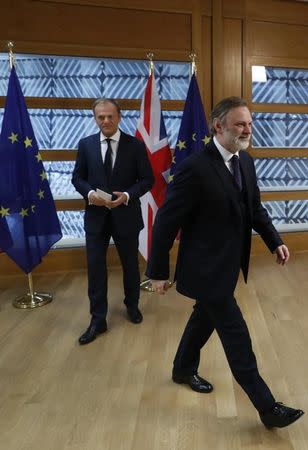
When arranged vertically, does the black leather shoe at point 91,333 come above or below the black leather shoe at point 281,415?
below

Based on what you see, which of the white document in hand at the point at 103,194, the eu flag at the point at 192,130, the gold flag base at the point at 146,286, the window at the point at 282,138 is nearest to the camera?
the white document in hand at the point at 103,194

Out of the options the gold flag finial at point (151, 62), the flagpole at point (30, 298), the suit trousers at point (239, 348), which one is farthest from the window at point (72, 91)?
the suit trousers at point (239, 348)

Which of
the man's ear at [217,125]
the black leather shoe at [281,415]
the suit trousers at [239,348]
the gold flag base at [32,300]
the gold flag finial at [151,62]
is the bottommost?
the gold flag base at [32,300]

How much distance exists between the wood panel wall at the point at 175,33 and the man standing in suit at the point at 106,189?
150 centimetres

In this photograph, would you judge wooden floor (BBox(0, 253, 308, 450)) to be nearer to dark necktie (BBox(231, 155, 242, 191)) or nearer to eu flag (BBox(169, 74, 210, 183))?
dark necktie (BBox(231, 155, 242, 191))

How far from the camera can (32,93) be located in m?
4.18

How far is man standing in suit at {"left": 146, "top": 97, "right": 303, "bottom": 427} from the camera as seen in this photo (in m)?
1.69

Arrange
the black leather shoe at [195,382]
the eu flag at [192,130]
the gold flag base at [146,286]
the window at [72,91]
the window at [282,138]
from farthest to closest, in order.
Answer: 1. the window at [282,138]
2. the window at [72,91]
3. the eu flag at [192,130]
4. the gold flag base at [146,286]
5. the black leather shoe at [195,382]

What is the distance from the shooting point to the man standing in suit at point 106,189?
2.74 m

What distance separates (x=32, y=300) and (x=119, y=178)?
1335 mm

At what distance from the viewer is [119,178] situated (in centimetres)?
282

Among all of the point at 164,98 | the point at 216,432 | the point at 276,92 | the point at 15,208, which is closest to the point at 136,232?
the point at 15,208

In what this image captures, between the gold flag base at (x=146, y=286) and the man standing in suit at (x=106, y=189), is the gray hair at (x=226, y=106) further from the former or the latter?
the gold flag base at (x=146, y=286)

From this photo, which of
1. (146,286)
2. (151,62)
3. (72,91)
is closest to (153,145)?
(151,62)
